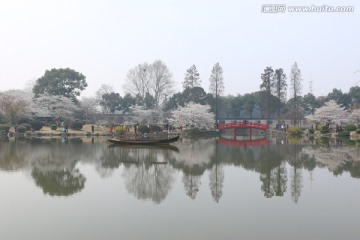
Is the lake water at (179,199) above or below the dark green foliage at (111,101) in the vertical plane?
below

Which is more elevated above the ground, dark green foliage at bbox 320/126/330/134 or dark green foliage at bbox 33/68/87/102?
dark green foliage at bbox 33/68/87/102

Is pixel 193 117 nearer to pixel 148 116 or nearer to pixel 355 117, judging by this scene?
pixel 148 116

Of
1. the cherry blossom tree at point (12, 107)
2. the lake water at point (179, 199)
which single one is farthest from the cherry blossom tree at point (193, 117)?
the lake water at point (179, 199)

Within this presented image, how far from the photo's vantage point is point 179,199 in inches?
443

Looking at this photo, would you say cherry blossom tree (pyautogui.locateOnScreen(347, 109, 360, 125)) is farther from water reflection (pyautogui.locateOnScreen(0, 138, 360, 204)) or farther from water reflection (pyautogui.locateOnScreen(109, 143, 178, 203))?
water reflection (pyautogui.locateOnScreen(109, 143, 178, 203))

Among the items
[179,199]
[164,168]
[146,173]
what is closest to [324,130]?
[164,168]

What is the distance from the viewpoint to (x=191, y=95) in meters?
59.6

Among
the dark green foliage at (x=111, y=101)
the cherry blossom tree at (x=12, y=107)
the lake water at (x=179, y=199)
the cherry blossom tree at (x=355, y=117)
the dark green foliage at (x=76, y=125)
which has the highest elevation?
the dark green foliage at (x=111, y=101)

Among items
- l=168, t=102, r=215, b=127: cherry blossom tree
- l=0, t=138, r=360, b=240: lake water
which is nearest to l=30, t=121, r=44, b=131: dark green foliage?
l=168, t=102, r=215, b=127: cherry blossom tree

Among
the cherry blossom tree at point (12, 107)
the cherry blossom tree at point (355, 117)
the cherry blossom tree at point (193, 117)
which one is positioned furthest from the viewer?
the cherry blossom tree at point (193, 117)

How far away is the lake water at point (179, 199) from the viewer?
8.29 meters

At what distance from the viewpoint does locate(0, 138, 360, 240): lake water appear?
8289 mm

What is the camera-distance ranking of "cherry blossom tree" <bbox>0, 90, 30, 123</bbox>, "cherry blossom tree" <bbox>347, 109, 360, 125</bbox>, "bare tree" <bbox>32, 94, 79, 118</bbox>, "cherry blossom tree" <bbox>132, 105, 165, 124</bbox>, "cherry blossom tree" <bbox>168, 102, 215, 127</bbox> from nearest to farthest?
1. "cherry blossom tree" <bbox>0, 90, 30, 123</bbox>
2. "cherry blossom tree" <bbox>347, 109, 360, 125</bbox>
3. "cherry blossom tree" <bbox>168, 102, 215, 127</bbox>
4. "bare tree" <bbox>32, 94, 79, 118</bbox>
5. "cherry blossom tree" <bbox>132, 105, 165, 124</bbox>

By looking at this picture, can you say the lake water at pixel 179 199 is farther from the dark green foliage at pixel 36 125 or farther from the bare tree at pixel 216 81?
the bare tree at pixel 216 81
